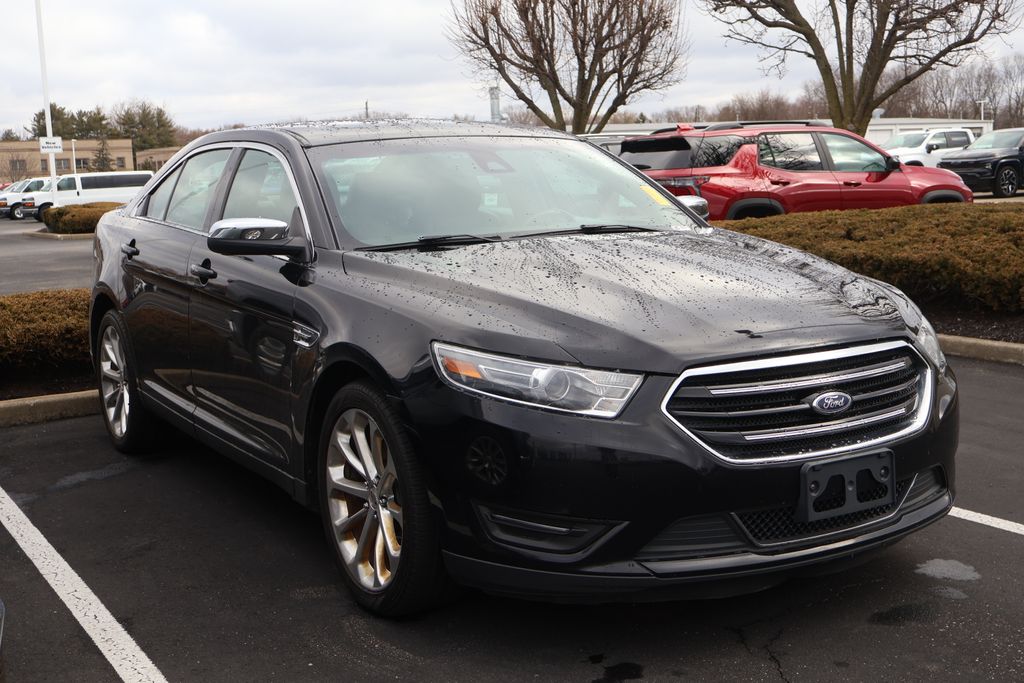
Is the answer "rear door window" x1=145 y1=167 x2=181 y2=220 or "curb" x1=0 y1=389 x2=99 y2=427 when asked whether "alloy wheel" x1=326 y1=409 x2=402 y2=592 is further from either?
"curb" x1=0 y1=389 x2=99 y2=427

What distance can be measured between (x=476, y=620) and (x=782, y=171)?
37.3ft

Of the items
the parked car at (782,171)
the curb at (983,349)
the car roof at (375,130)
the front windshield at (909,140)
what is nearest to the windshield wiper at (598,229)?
the car roof at (375,130)

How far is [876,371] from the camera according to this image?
338 centimetres

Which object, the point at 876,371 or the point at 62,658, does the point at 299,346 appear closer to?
the point at 62,658

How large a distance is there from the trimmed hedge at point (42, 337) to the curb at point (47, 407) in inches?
11.8

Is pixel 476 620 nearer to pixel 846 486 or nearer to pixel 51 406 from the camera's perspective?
pixel 846 486

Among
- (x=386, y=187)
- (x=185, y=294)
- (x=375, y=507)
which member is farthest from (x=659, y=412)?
(x=185, y=294)

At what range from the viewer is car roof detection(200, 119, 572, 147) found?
4.76 m

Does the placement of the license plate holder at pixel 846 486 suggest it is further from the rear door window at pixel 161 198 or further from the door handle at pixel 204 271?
the rear door window at pixel 161 198

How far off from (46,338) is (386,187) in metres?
3.80

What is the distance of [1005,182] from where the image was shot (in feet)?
85.2

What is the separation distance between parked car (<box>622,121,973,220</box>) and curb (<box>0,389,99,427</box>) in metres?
8.50

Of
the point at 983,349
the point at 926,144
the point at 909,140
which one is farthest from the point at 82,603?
the point at 909,140

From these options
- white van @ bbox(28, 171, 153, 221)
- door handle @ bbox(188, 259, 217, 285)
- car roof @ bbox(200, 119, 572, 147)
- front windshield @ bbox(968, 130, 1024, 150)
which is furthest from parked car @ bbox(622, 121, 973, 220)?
white van @ bbox(28, 171, 153, 221)
